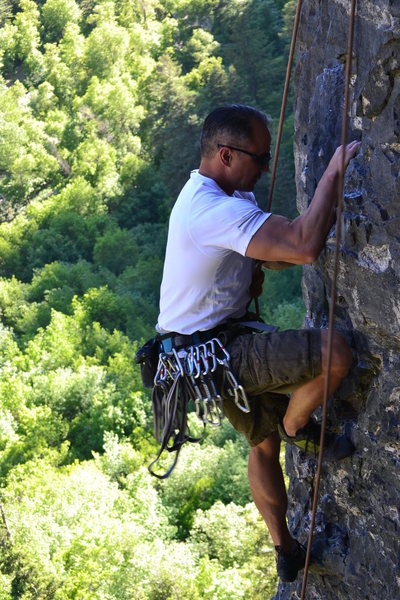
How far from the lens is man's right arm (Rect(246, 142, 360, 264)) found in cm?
387

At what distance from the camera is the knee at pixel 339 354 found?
410cm

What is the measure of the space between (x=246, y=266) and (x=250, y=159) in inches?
20.8

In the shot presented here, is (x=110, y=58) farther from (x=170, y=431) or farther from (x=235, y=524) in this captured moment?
(x=170, y=431)

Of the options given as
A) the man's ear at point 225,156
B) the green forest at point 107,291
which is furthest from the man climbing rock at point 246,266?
the green forest at point 107,291

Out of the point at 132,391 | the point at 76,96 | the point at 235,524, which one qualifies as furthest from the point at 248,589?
the point at 76,96

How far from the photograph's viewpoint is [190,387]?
4.52 meters

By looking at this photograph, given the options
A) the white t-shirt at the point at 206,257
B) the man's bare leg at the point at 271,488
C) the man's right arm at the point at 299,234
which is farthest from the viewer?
the man's bare leg at the point at 271,488

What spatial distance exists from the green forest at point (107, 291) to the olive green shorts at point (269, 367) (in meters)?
16.2

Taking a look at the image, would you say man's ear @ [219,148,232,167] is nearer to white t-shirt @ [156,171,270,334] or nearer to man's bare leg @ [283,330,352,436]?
white t-shirt @ [156,171,270,334]

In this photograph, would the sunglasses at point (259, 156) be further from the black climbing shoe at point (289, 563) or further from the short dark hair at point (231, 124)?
the black climbing shoe at point (289, 563)

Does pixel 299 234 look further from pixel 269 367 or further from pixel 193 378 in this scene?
pixel 193 378

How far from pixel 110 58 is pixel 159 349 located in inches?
2805

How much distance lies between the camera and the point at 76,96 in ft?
234

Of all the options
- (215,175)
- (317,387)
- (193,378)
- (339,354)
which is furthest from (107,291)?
(339,354)
